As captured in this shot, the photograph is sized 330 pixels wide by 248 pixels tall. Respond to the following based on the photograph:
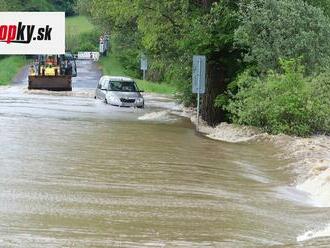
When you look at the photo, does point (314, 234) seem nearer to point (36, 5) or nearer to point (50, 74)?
point (50, 74)

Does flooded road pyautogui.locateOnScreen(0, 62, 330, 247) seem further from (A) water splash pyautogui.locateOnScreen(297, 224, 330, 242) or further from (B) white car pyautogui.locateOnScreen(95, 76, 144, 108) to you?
(B) white car pyautogui.locateOnScreen(95, 76, 144, 108)

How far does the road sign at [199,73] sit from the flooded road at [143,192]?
2424 millimetres

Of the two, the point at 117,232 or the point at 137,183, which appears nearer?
the point at 117,232

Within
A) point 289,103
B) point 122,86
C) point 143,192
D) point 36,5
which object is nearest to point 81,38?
point 36,5

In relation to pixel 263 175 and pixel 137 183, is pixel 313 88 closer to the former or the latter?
pixel 263 175

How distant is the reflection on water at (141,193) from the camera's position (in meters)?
8.89

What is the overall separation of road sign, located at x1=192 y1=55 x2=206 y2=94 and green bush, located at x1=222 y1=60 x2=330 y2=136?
2.08 meters

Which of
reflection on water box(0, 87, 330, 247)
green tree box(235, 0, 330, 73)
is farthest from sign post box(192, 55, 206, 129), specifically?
reflection on water box(0, 87, 330, 247)

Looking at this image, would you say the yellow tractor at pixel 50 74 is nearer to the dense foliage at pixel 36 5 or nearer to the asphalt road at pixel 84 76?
the asphalt road at pixel 84 76

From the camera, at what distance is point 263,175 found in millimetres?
13953

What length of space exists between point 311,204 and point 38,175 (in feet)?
15.2

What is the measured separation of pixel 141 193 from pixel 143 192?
0.32ft

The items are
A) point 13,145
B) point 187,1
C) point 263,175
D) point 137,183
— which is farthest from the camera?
point 187,1

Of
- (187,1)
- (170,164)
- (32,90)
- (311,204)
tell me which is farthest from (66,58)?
(311,204)
